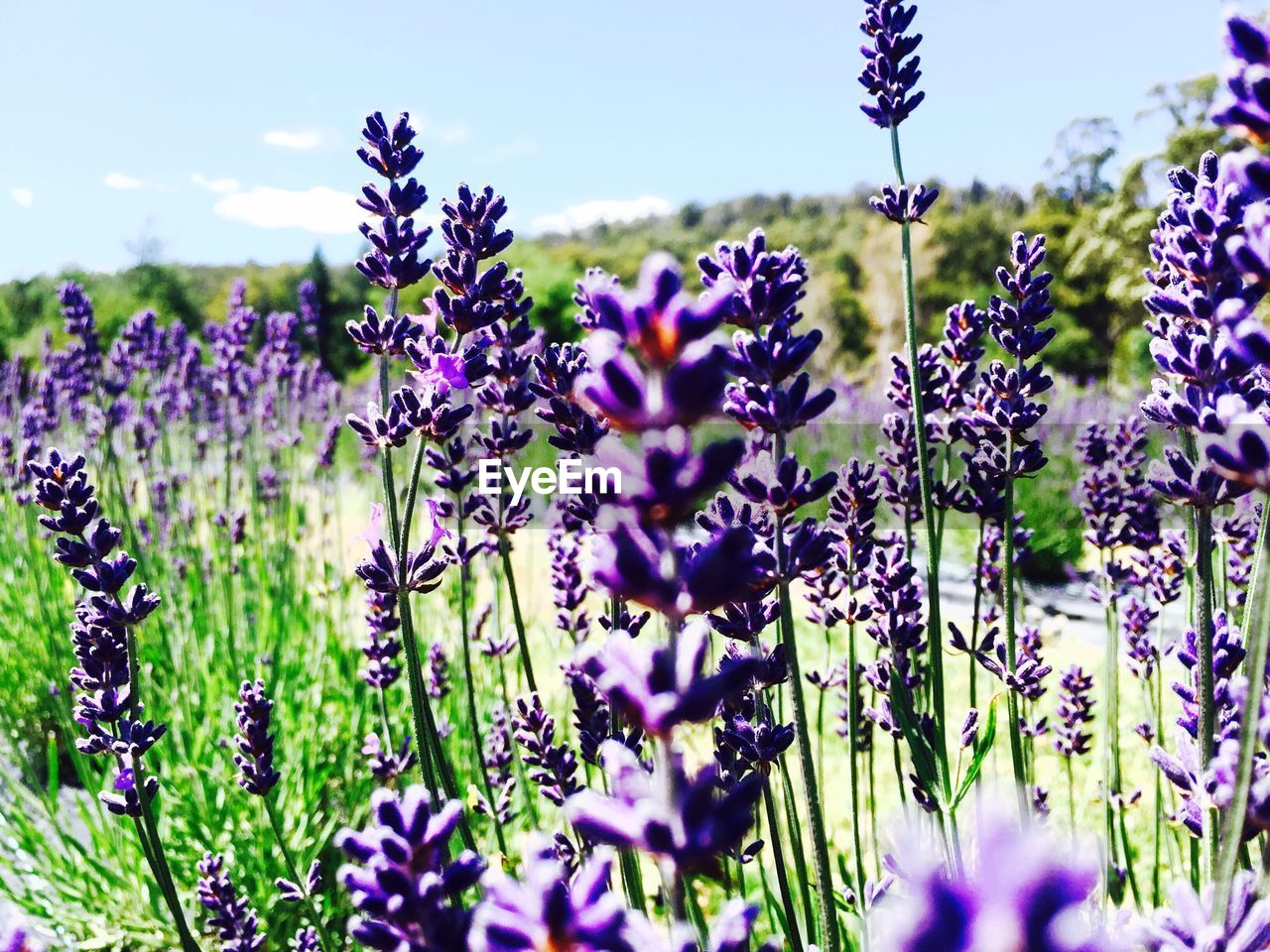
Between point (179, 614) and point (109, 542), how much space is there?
2.95 meters

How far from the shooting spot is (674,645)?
82 centimetres

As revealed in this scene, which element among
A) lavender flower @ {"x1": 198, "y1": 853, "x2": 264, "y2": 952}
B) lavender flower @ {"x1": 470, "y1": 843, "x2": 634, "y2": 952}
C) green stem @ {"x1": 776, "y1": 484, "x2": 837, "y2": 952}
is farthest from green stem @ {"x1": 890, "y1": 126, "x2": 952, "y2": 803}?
lavender flower @ {"x1": 198, "y1": 853, "x2": 264, "y2": 952}

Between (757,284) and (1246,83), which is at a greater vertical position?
(1246,83)

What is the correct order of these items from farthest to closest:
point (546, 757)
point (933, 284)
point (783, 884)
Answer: point (933, 284)
point (546, 757)
point (783, 884)

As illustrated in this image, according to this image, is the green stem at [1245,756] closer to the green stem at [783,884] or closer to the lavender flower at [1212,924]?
the lavender flower at [1212,924]

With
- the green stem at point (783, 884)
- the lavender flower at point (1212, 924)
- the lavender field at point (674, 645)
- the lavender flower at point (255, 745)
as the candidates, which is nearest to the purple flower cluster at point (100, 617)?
the lavender field at point (674, 645)

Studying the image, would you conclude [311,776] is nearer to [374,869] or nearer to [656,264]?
[374,869]

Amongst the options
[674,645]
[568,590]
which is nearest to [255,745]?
[568,590]

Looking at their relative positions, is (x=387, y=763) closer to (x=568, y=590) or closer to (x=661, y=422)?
(x=568, y=590)

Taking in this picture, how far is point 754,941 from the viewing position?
3.23 m

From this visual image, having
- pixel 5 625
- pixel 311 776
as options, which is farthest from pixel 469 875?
pixel 5 625

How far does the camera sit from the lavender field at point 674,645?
81 cm

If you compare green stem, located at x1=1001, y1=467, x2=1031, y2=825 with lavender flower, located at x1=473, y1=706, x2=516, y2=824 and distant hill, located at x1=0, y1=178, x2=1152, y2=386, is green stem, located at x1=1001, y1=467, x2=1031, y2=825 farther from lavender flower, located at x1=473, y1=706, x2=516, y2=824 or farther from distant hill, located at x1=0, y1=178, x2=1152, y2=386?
distant hill, located at x1=0, y1=178, x2=1152, y2=386

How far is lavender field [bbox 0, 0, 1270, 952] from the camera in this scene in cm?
81
